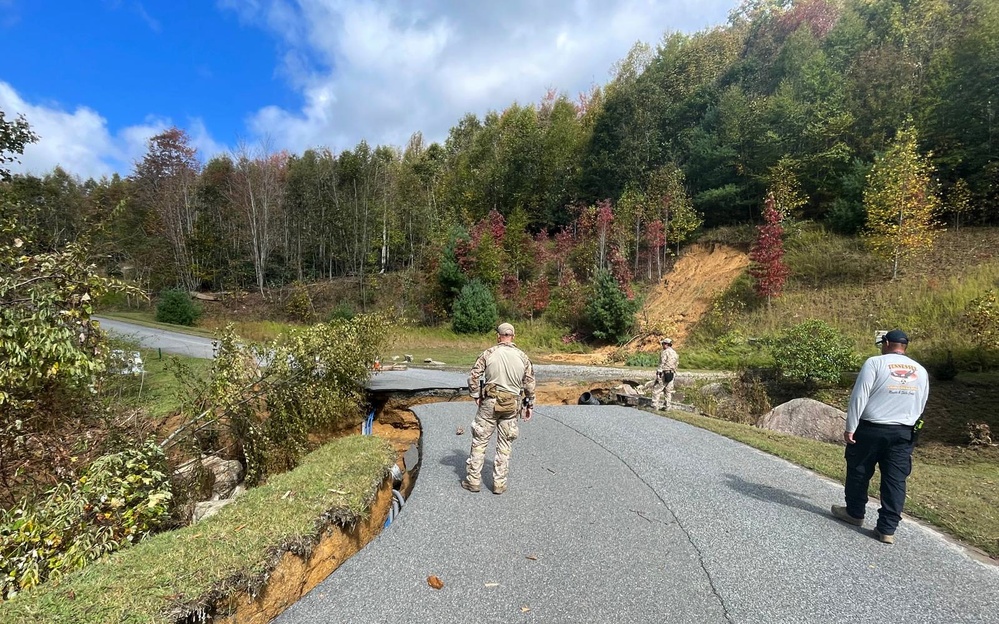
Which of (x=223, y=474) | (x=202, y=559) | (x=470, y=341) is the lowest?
(x=223, y=474)

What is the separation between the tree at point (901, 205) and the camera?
18172mm

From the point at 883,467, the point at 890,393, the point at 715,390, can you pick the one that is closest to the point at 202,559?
the point at 883,467

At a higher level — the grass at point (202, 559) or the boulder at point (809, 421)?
the grass at point (202, 559)

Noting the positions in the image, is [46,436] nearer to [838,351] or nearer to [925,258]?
[838,351]

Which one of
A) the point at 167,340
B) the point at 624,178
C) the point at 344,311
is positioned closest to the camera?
the point at 167,340

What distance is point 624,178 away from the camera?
3219 cm

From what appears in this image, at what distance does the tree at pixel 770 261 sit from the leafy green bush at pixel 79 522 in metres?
23.9

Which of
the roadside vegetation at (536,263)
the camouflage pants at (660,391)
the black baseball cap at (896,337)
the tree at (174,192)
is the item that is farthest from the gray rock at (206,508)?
the tree at (174,192)

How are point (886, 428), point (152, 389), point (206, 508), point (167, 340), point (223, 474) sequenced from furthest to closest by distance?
point (167, 340), point (152, 389), point (223, 474), point (206, 508), point (886, 428)

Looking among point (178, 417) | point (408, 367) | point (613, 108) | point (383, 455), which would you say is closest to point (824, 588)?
point (383, 455)

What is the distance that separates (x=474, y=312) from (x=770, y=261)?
1541 cm

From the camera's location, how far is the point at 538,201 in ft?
124

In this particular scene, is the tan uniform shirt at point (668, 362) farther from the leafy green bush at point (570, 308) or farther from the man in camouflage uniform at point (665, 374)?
the leafy green bush at point (570, 308)

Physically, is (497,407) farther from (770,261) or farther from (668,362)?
(770,261)
